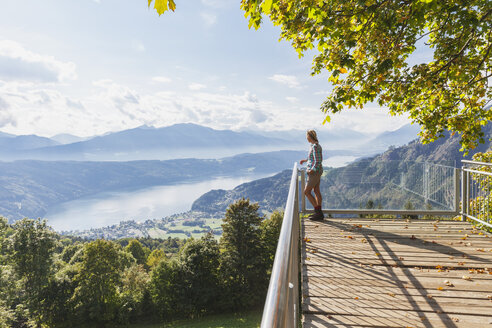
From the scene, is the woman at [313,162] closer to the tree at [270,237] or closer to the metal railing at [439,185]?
the metal railing at [439,185]

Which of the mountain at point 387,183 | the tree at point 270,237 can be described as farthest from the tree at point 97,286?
the mountain at point 387,183

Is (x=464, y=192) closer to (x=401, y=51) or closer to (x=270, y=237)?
(x=401, y=51)

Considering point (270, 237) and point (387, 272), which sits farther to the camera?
point (270, 237)

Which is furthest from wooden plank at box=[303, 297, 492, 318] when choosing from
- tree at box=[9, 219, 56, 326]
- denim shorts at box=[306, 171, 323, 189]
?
tree at box=[9, 219, 56, 326]

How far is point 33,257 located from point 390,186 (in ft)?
106

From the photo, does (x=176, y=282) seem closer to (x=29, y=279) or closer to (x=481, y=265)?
(x=29, y=279)

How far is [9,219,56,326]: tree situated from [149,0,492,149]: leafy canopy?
31751 millimetres

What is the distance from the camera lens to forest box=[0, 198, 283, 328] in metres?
28.4

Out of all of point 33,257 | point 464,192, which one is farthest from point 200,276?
point 464,192

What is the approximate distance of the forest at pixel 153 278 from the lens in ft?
93.1

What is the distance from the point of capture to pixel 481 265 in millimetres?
3947

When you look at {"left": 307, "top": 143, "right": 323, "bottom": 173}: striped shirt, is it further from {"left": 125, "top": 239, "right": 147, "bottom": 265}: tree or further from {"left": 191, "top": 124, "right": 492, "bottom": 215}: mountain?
{"left": 125, "top": 239, "right": 147, "bottom": 265}: tree

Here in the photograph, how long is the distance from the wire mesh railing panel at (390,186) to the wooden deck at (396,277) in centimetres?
147

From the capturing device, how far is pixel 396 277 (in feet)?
11.9
